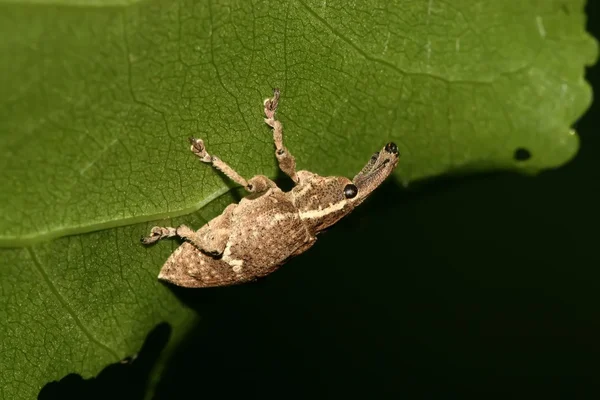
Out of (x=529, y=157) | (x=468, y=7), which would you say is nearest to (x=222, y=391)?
(x=529, y=157)

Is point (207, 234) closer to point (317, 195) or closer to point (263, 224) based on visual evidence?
point (263, 224)

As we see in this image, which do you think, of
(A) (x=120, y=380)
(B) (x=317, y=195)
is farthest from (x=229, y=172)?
(A) (x=120, y=380)

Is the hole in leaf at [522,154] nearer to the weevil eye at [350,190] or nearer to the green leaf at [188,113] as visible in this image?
the green leaf at [188,113]

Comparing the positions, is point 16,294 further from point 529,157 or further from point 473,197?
point 473,197

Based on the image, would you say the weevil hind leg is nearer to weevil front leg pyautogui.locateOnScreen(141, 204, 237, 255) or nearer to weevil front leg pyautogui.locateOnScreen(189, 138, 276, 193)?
weevil front leg pyautogui.locateOnScreen(189, 138, 276, 193)

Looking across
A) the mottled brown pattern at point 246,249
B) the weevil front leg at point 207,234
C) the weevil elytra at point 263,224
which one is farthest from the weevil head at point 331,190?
the weevil front leg at point 207,234
